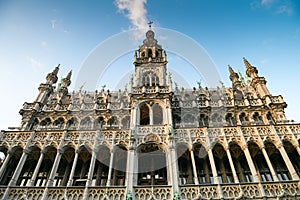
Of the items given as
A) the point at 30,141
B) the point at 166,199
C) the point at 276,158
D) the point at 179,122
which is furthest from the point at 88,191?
the point at 276,158

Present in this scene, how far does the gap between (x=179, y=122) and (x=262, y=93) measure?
10994 mm

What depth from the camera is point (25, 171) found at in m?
20.7

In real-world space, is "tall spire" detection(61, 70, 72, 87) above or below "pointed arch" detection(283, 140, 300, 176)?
above

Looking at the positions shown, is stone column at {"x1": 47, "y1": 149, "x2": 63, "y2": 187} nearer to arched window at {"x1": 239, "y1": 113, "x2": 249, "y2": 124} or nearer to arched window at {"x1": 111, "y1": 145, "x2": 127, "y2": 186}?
arched window at {"x1": 111, "y1": 145, "x2": 127, "y2": 186}

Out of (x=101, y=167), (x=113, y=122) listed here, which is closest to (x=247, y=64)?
(x=113, y=122)

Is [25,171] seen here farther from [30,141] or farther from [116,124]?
[116,124]

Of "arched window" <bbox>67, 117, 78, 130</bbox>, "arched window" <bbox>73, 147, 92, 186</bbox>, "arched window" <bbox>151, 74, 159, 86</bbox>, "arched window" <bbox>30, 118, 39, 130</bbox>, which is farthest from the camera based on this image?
"arched window" <bbox>151, 74, 159, 86</bbox>

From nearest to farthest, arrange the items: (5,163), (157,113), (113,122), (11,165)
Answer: (5,163), (11,165), (157,113), (113,122)

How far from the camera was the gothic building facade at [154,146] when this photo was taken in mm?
16219

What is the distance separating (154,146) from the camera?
19.2 meters

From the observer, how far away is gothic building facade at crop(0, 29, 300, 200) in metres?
16.2

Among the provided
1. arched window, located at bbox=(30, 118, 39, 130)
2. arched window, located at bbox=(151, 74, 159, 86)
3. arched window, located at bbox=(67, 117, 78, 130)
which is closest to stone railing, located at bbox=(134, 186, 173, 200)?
arched window, located at bbox=(67, 117, 78, 130)

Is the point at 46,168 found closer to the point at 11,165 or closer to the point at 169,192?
the point at 11,165

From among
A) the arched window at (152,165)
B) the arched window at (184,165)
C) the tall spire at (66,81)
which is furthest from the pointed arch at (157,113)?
the tall spire at (66,81)
